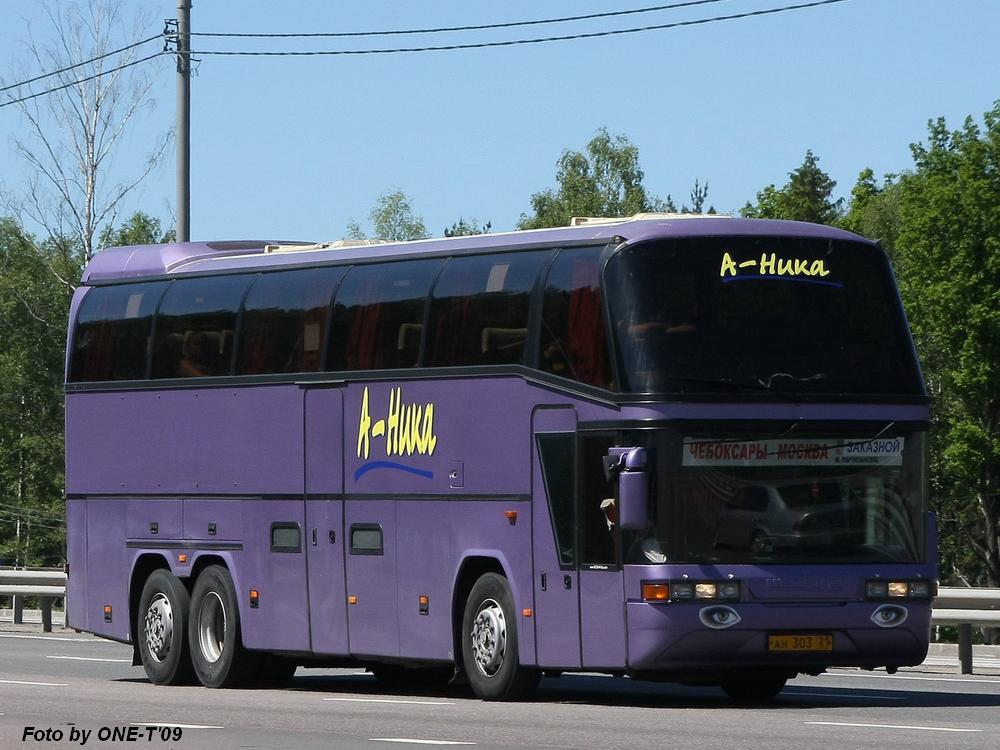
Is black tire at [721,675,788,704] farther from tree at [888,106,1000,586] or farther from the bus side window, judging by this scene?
tree at [888,106,1000,586]

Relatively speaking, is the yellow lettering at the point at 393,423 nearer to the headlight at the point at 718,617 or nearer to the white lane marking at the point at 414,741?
the headlight at the point at 718,617

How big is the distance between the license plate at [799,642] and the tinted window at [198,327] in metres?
6.92

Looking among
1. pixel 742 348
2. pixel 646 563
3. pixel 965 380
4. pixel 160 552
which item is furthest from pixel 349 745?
pixel 965 380

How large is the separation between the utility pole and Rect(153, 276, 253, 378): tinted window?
25.7 feet

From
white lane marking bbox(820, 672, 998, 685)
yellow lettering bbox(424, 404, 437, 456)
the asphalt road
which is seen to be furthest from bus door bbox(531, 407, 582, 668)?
white lane marking bbox(820, 672, 998, 685)

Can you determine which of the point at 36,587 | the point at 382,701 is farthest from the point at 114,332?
the point at 36,587

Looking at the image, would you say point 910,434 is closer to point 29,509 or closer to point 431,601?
point 431,601

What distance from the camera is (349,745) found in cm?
1423

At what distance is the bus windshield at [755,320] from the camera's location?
17391 mm

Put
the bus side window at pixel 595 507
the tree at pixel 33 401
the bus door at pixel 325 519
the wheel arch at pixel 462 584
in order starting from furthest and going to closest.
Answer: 1. the tree at pixel 33 401
2. the bus door at pixel 325 519
3. the wheel arch at pixel 462 584
4. the bus side window at pixel 595 507

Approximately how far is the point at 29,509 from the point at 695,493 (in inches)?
2740

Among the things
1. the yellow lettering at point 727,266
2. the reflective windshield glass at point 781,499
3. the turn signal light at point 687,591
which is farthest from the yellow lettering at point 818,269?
the turn signal light at point 687,591

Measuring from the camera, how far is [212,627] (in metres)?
22.2

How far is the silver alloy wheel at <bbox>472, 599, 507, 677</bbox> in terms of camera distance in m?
18.6
